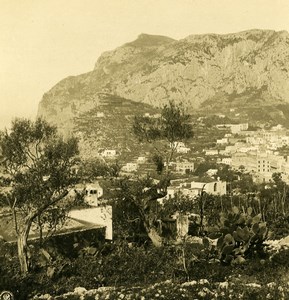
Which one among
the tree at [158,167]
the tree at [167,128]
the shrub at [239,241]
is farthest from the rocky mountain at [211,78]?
the shrub at [239,241]

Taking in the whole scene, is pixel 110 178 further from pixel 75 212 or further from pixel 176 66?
pixel 176 66

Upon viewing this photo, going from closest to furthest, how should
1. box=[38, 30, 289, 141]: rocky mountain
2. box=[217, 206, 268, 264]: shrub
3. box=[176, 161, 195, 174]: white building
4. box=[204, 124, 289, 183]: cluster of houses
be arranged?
box=[217, 206, 268, 264]: shrub, box=[176, 161, 195, 174]: white building, box=[204, 124, 289, 183]: cluster of houses, box=[38, 30, 289, 141]: rocky mountain

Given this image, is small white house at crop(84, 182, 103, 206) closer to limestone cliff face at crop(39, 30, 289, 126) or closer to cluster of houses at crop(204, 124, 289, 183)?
cluster of houses at crop(204, 124, 289, 183)

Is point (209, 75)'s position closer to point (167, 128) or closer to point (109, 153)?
point (109, 153)

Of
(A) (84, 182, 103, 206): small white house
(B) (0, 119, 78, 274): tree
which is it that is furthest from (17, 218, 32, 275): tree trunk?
(A) (84, 182, 103, 206): small white house

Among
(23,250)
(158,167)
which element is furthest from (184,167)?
(23,250)

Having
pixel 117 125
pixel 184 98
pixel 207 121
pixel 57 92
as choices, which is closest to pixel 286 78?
pixel 184 98

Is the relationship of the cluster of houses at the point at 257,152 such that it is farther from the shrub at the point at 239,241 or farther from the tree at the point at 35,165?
the shrub at the point at 239,241
